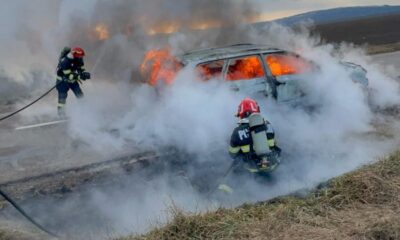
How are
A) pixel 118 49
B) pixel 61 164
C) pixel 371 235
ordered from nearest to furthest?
pixel 371 235, pixel 61 164, pixel 118 49

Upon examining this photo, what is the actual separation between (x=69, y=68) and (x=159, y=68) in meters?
2.67

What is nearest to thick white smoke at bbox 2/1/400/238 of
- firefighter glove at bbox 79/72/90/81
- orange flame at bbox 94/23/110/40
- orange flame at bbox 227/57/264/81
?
orange flame at bbox 227/57/264/81

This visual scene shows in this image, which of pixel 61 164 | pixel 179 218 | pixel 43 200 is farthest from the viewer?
pixel 61 164

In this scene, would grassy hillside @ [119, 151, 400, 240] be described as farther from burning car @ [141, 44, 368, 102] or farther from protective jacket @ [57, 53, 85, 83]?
protective jacket @ [57, 53, 85, 83]

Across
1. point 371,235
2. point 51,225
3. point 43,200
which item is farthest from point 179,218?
point 43,200

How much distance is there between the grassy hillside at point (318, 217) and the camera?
4336 millimetres

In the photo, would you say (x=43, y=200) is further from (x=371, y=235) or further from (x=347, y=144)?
(x=347, y=144)

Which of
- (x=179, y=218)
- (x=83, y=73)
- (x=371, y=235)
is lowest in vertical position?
(x=371, y=235)

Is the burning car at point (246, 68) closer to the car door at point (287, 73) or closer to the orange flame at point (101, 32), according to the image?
the car door at point (287, 73)

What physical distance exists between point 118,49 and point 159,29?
4.74 ft

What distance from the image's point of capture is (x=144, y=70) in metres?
8.53

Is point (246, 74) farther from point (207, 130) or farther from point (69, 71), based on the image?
point (69, 71)

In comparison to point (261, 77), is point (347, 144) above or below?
below

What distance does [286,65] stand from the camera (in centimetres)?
869
